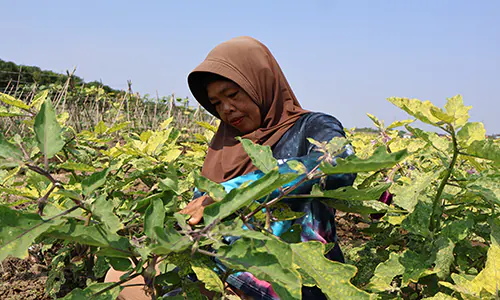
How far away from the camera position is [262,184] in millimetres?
685

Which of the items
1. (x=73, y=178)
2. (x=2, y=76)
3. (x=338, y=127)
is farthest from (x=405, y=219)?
(x=2, y=76)

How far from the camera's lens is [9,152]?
756 mm

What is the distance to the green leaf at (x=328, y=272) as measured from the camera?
2.47 ft

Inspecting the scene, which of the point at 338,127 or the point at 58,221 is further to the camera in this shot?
the point at 338,127

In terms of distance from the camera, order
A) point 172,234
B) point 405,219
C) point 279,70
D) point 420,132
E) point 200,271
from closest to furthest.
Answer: point 172,234, point 200,271, point 420,132, point 405,219, point 279,70

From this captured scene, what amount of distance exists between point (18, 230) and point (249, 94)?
1152 mm

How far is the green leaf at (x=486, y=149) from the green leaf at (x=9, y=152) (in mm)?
957

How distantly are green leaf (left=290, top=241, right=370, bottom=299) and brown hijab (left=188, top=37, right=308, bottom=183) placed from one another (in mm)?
863

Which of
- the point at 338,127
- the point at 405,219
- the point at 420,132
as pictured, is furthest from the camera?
the point at 338,127

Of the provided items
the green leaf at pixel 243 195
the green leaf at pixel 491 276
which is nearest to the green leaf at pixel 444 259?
the green leaf at pixel 491 276

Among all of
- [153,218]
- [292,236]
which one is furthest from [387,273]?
[153,218]

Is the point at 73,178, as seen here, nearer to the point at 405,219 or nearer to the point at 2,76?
the point at 405,219

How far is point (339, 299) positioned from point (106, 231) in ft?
1.58

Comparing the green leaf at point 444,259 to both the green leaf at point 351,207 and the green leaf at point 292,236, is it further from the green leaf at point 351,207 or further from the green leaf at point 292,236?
the green leaf at point 292,236
